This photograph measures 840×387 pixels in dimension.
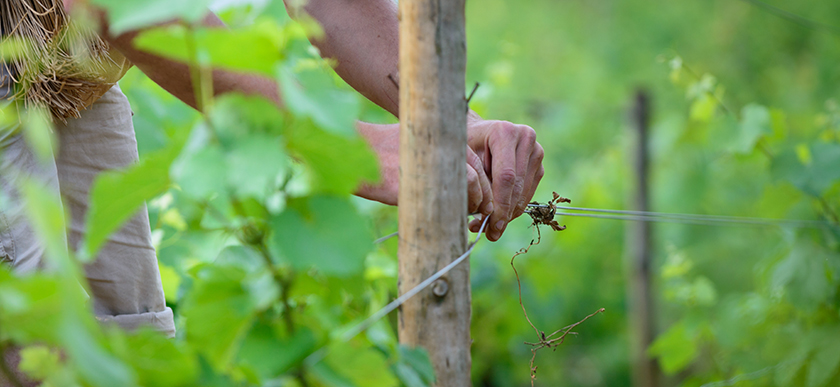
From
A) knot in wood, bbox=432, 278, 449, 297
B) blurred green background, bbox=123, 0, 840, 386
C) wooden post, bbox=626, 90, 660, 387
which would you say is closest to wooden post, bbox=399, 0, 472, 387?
knot in wood, bbox=432, 278, 449, 297

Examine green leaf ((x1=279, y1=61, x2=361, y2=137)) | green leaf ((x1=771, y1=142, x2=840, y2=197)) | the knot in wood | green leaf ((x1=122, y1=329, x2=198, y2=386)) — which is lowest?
green leaf ((x1=122, y1=329, x2=198, y2=386))

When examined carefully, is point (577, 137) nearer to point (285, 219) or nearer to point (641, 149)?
point (641, 149)

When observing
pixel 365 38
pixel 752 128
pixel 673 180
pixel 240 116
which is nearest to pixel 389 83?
pixel 365 38

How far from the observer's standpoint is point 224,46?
0.36 m

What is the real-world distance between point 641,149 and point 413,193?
97.6 inches

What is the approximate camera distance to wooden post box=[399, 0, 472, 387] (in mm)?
501

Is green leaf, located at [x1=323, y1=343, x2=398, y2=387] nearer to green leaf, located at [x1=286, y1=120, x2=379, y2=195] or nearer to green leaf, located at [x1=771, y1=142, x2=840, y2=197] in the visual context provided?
green leaf, located at [x1=286, y1=120, x2=379, y2=195]

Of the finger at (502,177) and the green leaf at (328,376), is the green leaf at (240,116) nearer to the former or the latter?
the green leaf at (328,376)

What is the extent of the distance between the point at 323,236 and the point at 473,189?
253mm

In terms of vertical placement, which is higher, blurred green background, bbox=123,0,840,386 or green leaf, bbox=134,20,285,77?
blurred green background, bbox=123,0,840,386

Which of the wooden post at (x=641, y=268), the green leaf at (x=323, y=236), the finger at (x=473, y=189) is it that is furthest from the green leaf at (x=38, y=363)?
the wooden post at (x=641, y=268)

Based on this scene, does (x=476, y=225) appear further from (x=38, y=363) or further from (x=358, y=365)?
(x=38, y=363)

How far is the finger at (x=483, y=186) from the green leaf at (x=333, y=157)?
250 mm

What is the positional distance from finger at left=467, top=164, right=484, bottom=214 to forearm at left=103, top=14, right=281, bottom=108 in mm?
196
